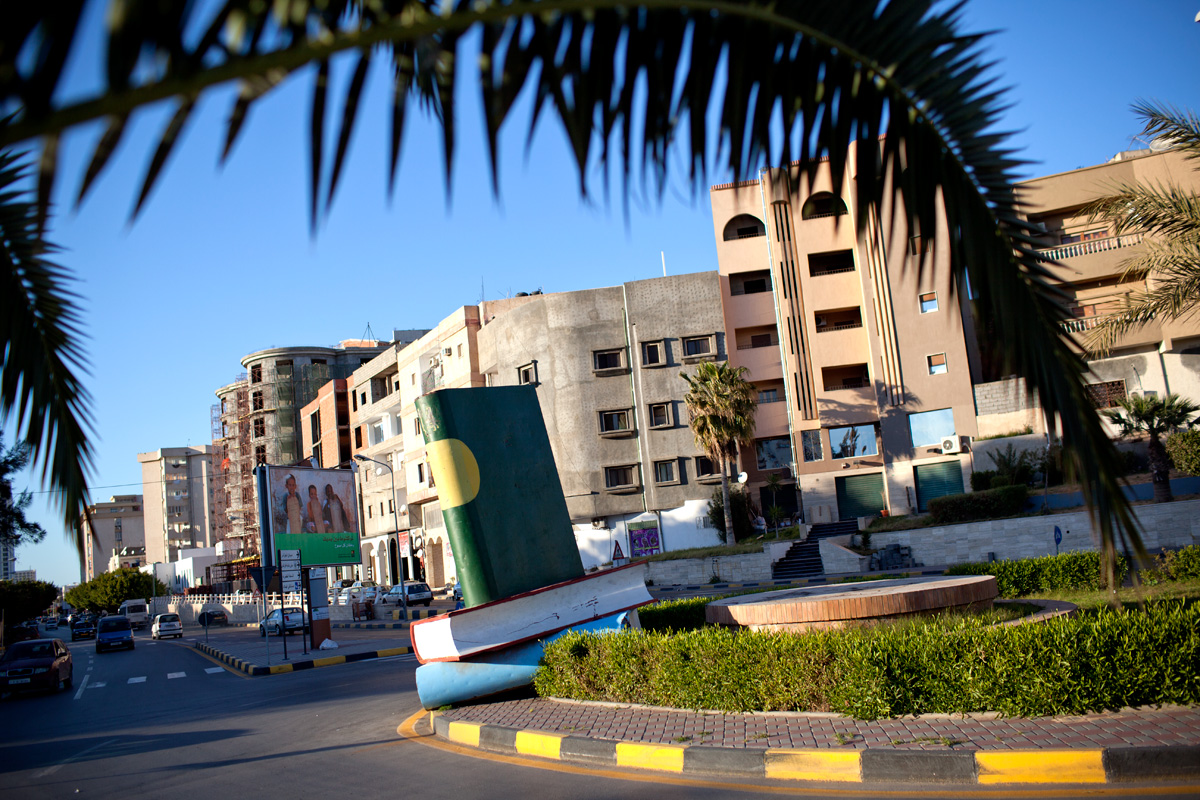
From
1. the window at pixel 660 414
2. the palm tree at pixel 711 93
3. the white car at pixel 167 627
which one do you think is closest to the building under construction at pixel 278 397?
the white car at pixel 167 627

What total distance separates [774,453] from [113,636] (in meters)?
32.0

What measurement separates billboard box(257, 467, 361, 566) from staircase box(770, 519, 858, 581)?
21.3 meters

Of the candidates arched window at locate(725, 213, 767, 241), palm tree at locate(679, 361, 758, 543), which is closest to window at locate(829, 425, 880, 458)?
palm tree at locate(679, 361, 758, 543)

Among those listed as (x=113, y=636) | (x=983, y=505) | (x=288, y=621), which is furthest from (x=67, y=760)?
(x=113, y=636)

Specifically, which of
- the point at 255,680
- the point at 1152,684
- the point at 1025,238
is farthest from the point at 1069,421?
the point at 255,680

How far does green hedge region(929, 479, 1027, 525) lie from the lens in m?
30.7

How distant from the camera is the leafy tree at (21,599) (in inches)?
2274

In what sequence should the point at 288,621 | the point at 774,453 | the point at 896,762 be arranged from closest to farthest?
1. the point at 896,762
2. the point at 288,621
3. the point at 774,453

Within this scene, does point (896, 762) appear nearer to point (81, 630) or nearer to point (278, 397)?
A: point (81, 630)

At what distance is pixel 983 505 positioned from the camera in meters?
31.0

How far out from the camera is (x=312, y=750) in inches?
399

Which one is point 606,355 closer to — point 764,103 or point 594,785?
point 594,785

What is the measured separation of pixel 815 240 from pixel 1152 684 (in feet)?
120

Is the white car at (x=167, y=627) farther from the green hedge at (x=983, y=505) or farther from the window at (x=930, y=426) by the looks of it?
the green hedge at (x=983, y=505)
